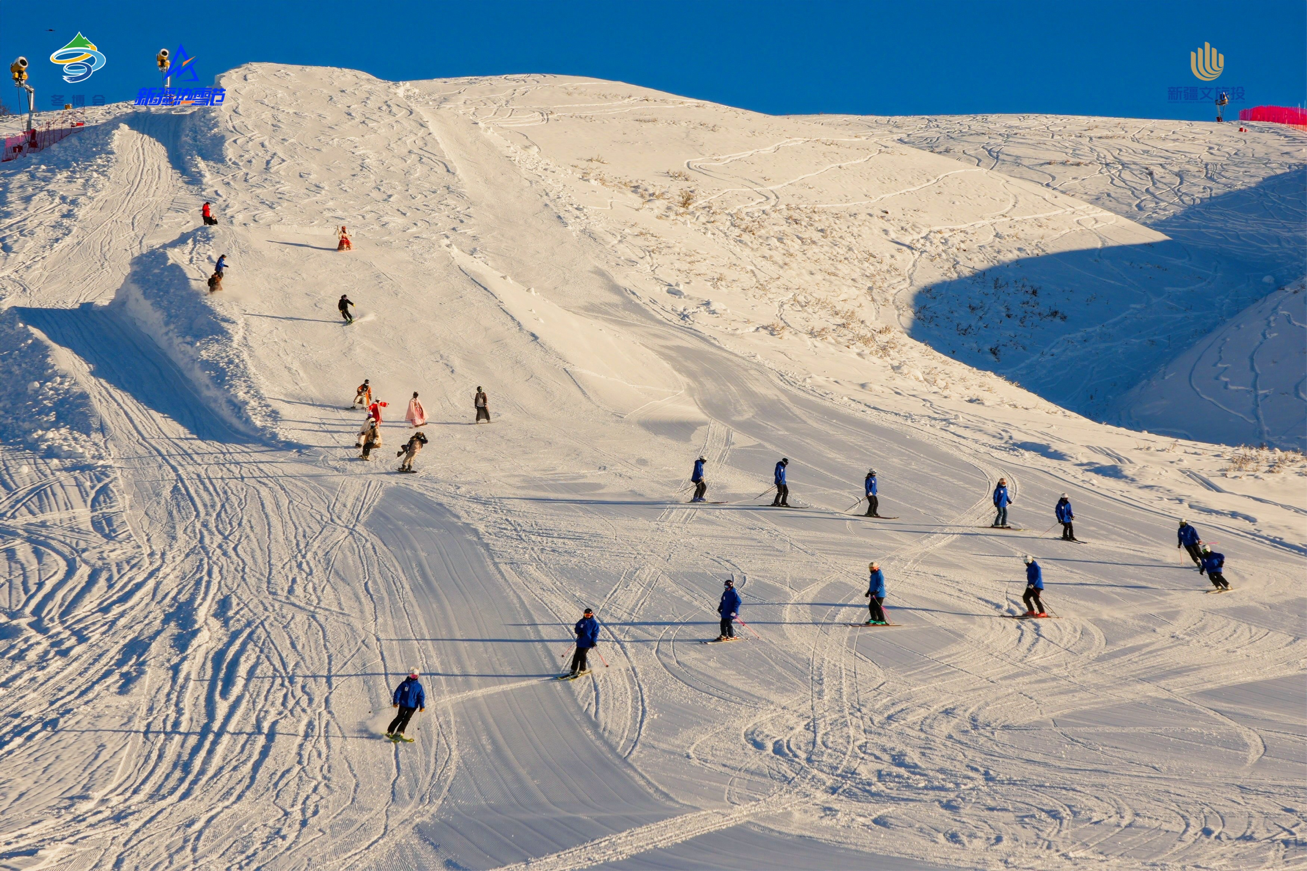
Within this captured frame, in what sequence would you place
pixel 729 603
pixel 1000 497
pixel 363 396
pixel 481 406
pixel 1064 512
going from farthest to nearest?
1. pixel 481 406
2. pixel 363 396
3. pixel 1000 497
4. pixel 1064 512
5. pixel 729 603

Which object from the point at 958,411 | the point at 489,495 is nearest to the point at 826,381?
the point at 958,411

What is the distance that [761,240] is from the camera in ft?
149

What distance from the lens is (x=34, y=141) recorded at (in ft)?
153

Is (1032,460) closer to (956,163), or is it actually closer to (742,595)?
(742,595)

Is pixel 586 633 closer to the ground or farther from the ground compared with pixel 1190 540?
closer to the ground

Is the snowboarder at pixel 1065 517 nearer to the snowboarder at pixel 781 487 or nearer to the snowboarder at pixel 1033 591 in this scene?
the snowboarder at pixel 1033 591

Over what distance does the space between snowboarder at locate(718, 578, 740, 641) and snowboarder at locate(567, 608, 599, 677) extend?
221cm

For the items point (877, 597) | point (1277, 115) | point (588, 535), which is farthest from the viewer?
point (1277, 115)

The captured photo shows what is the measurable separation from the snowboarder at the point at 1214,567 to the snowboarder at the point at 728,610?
345 inches

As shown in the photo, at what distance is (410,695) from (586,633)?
273 cm

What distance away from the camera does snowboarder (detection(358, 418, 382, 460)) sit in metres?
23.3

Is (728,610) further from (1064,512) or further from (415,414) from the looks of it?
(415,414)

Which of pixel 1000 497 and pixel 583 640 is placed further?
pixel 1000 497

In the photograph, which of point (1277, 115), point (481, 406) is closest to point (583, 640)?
point (481, 406)
